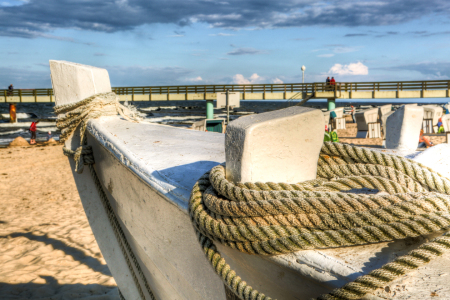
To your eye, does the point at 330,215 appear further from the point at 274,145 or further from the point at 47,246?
the point at 47,246

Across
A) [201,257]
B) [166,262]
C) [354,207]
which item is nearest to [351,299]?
[354,207]

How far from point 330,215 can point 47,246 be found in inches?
213

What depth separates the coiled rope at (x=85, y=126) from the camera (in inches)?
99.8

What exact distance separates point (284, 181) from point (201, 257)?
20.9 inches

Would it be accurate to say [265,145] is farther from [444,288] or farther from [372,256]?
[444,288]

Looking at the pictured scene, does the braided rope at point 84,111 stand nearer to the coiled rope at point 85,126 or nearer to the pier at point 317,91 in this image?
the coiled rope at point 85,126

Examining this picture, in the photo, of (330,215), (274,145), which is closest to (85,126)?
(274,145)

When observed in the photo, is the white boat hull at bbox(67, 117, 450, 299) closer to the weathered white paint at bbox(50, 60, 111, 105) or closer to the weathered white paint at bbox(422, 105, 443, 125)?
the weathered white paint at bbox(50, 60, 111, 105)

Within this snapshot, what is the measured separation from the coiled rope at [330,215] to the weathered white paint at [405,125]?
1843 millimetres

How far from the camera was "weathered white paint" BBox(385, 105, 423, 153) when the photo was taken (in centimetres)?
278

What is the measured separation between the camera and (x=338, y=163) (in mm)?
1226

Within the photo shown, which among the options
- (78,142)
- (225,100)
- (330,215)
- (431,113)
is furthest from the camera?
(431,113)

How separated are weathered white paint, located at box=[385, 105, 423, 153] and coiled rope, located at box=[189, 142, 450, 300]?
72.6 inches

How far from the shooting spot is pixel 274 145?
39.8 inches
